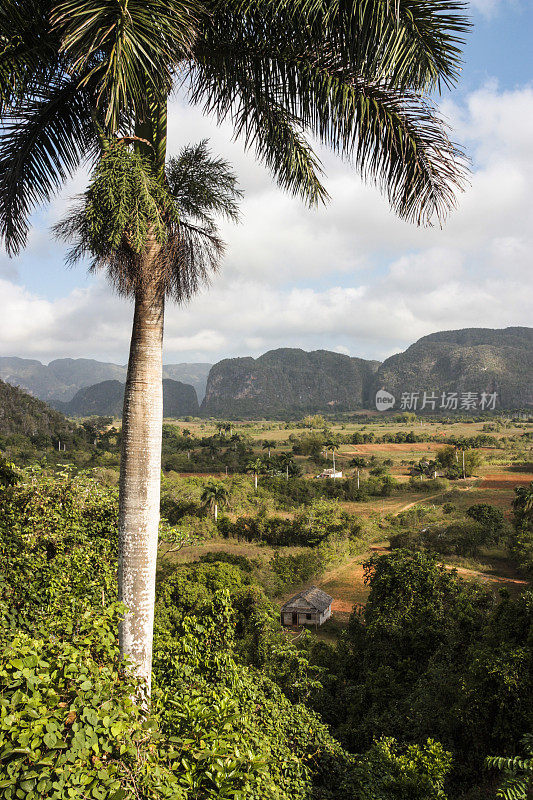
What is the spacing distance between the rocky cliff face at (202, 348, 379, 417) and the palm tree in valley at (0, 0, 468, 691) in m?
167

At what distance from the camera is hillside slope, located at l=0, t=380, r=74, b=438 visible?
49.9 m

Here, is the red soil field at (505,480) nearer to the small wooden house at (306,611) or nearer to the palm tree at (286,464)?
the palm tree at (286,464)

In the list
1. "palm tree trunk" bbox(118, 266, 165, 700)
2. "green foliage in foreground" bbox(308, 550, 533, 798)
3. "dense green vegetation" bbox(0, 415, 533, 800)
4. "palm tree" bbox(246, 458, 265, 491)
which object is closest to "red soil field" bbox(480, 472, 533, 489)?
"palm tree" bbox(246, 458, 265, 491)

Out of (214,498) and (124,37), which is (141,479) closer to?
(124,37)

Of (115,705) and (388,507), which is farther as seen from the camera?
(388,507)

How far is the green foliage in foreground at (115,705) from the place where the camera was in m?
1.92

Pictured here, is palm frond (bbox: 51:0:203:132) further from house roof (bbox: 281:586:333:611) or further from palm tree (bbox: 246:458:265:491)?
palm tree (bbox: 246:458:265:491)

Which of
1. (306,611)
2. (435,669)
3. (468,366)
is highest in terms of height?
(468,366)

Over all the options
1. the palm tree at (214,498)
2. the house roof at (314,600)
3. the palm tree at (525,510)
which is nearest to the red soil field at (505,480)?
the palm tree at (525,510)

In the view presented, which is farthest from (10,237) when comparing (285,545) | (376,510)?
(376,510)

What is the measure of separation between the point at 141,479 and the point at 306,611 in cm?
1701

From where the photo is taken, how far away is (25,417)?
172 ft

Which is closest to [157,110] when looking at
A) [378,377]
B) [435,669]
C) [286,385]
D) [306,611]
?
[435,669]

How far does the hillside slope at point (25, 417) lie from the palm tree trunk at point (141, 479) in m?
49.9
